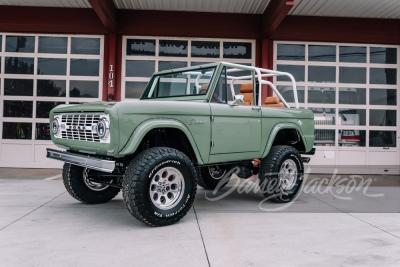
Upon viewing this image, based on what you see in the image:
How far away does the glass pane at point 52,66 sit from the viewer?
31.5 ft

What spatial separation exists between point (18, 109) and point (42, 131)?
923 mm

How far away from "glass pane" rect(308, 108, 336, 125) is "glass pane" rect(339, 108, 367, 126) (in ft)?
0.77

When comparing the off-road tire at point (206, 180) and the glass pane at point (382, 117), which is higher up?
the glass pane at point (382, 117)

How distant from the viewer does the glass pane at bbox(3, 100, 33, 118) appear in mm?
9500

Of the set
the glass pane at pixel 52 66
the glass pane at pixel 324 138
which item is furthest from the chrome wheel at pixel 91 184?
the glass pane at pixel 324 138

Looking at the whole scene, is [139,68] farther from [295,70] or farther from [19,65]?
[295,70]

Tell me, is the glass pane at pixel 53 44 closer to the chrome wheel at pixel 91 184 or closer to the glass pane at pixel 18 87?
the glass pane at pixel 18 87

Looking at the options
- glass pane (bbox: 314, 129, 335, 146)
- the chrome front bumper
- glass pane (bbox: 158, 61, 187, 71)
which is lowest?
the chrome front bumper

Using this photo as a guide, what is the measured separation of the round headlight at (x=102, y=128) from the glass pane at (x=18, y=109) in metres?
7.02

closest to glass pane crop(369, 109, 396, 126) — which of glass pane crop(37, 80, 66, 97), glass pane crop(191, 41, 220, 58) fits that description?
glass pane crop(191, 41, 220, 58)

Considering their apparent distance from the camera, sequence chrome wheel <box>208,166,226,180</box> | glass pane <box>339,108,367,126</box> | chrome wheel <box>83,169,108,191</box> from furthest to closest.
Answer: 1. glass pane <box>339,108,367,126</box>
2. chrome wheel <box>208,166,226,180</box>
3. chrome wheel <box>83,169,108,191</box>

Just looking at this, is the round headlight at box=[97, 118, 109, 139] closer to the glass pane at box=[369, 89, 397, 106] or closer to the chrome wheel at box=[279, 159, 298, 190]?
the chrome wheel at box=[279, 159, 298, 190]

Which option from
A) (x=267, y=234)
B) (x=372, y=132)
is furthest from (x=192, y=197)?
(x=372, y=132)

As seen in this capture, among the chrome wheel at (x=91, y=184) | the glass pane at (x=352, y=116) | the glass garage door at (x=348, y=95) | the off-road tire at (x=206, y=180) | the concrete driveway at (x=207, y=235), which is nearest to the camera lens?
the concrete driveway at (x=207, y=235)
